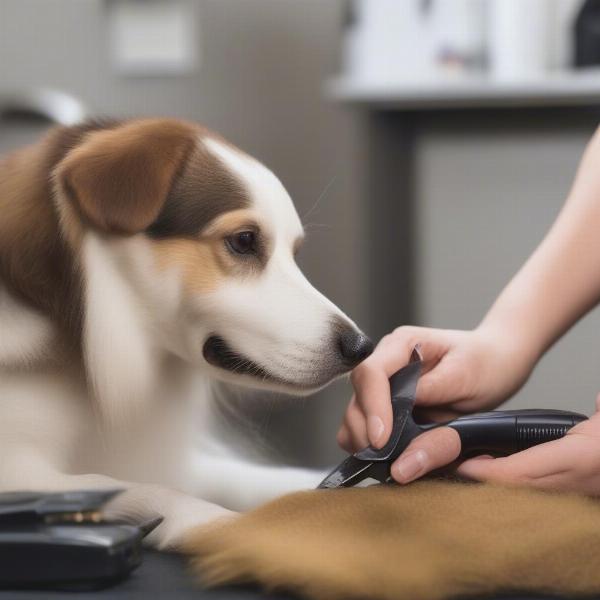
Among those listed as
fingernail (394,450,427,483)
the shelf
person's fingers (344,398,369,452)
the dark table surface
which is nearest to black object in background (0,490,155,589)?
the dark table surface

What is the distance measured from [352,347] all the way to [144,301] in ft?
0.50

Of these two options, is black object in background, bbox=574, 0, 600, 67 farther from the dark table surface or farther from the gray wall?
the dark table surface

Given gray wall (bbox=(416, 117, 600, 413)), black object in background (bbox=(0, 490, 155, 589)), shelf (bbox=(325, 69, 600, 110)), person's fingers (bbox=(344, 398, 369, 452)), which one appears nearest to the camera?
black object in background (bbox=(0, 490, 155, 589))

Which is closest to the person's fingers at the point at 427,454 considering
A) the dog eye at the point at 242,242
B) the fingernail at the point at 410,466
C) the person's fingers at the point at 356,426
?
the fingernail at the point at 410,466

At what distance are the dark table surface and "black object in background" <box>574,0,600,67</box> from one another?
1758 mm

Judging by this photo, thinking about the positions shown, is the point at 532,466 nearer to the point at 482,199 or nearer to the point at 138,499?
the point at 138,499

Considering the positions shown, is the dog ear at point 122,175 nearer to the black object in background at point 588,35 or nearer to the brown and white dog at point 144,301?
the brown and white dog at point 144,301

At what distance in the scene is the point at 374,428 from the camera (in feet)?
1.91

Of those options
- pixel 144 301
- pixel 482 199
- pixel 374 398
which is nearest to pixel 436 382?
pixel 374 398

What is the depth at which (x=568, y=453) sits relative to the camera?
548 millimetres

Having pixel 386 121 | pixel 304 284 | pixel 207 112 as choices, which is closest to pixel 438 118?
pixel 386 121

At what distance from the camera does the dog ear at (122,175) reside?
0.68m

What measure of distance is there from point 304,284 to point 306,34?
1644 mm

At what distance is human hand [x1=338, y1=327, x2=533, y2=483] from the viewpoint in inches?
21.5
